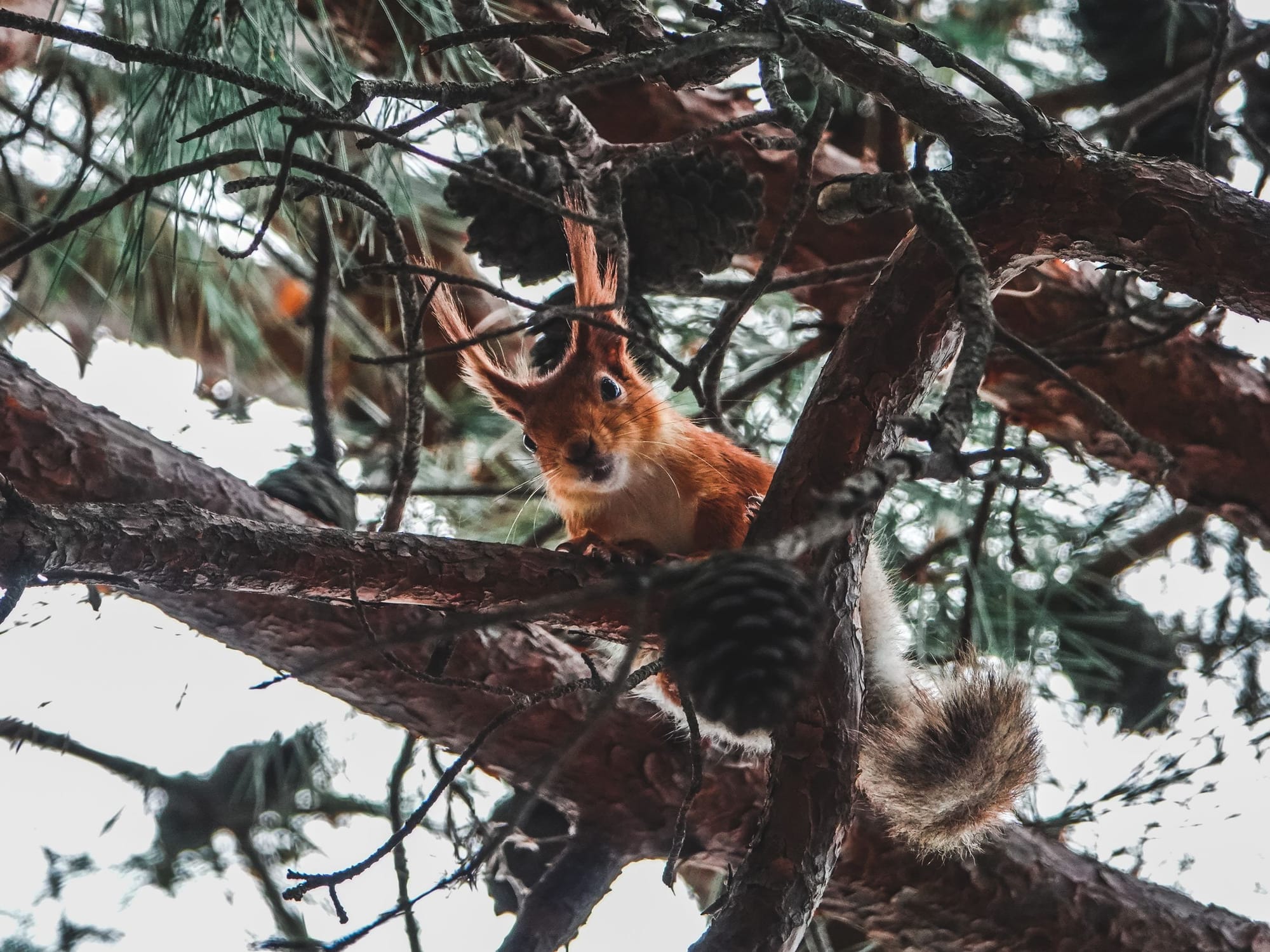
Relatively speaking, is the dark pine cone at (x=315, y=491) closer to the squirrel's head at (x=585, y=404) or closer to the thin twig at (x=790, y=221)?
the squirrel's head at (x=585, y=404)

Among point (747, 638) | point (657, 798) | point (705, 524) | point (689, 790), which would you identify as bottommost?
point (747, 638)

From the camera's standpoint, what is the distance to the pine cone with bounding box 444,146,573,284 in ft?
3.64

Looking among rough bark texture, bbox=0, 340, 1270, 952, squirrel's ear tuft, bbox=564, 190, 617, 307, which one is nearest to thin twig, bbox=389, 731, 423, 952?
rough bark texture, bbox=0, 340, 1270, 952

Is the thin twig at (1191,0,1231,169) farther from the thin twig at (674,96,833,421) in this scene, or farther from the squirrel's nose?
the squirrel's nose

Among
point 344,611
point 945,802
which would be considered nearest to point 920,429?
point 945,802

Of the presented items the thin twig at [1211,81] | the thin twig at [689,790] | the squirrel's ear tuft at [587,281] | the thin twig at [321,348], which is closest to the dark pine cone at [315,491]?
the thin twig at [321,348]

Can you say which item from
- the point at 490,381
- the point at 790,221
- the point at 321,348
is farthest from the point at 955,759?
the point at 321,348

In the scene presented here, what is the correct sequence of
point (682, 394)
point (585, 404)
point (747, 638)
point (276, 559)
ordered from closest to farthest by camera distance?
1. point (747, 638)
2. point (276, 559)
3. point (585, 404)
4. point (682, 394)

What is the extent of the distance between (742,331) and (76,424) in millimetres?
1013

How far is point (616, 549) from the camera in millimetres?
1240

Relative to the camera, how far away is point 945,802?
1.10m

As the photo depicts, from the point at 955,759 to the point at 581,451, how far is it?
499 millimetres

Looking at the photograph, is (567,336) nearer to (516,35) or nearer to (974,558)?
(974,558)

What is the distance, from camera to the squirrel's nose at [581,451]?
1251mm
